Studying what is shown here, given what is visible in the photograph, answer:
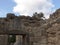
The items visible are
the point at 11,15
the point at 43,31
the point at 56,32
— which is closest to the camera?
the point at 56,32

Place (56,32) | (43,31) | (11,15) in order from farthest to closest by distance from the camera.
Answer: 1. (11,15)
2. (43,31)
3. (56,32)

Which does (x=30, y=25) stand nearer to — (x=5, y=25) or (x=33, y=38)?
(x=33, y=38)

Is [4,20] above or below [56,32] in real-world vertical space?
above

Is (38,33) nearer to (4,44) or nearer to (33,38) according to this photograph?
(33,38)

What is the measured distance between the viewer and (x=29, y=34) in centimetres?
1020

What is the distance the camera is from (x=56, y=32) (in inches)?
328

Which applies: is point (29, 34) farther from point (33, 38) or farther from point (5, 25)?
point (5, 25)

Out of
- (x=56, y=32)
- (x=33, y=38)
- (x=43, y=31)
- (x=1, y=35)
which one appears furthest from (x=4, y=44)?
(x=56, y=32)

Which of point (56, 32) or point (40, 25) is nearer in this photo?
point (56, 32)

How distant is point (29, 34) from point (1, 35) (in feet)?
6.26

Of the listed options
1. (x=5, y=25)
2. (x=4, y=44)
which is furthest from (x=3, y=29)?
(x=4, y=44)

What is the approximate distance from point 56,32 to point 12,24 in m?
3.27

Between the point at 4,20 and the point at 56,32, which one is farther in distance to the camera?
the point at 4,20

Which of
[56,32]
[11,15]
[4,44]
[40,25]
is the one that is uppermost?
[11,15]
